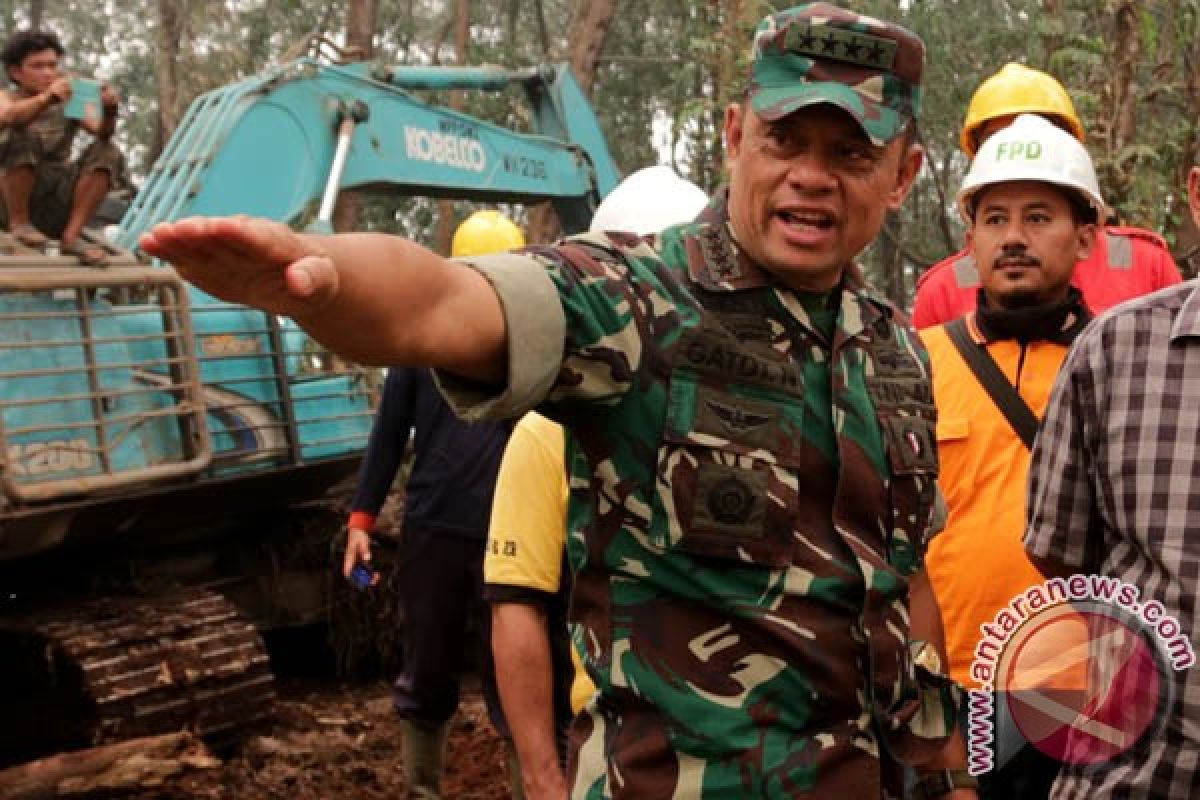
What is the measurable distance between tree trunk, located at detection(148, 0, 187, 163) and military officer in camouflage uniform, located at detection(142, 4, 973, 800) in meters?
18.1

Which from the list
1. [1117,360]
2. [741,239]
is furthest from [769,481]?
[1117,360]

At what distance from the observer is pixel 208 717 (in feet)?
20.2

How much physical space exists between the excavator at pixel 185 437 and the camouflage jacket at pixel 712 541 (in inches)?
167

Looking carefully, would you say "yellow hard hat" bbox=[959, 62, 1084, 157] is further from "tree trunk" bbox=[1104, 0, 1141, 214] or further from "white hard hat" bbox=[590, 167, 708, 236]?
"tree trunk" bbox=[1104, 0, 1141, 214]

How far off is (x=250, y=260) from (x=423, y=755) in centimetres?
419

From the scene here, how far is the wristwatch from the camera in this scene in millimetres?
2320

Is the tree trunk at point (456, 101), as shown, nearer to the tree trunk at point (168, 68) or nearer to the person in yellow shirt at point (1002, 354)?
the tree trunk at point (168, 68)

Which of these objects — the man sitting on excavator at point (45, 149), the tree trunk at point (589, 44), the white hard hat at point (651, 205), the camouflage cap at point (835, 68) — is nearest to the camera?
the camouflage cap at point (835, 68)

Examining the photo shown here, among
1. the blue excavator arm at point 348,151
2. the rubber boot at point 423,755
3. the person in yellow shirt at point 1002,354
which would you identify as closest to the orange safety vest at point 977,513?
the person in yellow shirt at point 1002,354

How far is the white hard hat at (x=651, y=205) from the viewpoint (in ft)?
11.5

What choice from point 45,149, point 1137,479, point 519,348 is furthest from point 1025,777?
point 45,149

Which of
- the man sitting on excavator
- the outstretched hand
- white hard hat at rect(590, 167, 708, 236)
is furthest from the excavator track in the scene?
the outstretched hand

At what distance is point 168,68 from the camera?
20.1m

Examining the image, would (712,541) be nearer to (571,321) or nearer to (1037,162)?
(571,321)
